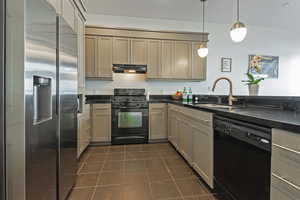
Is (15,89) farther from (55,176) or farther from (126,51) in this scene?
(126,51)

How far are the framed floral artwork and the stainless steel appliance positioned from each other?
3.27 metres

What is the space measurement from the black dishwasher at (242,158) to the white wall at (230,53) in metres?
2.65

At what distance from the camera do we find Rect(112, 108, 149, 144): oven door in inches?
131

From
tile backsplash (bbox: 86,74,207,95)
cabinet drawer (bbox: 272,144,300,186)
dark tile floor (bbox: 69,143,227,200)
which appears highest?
tile backsplash (bbox: 86,74,207,95)

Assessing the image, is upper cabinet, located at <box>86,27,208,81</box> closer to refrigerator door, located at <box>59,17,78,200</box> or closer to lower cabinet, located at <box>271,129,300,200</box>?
refrigerator door, located at <box>59,17,78,200</box>

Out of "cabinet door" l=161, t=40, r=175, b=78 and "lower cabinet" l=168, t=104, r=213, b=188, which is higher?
"cabinet door" l=161, t=40, r=175, b=78

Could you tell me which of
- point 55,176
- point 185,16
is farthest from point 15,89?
point 185,16

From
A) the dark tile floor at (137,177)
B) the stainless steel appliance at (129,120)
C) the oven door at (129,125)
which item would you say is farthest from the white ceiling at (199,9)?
the dark tile floor at (137,177)

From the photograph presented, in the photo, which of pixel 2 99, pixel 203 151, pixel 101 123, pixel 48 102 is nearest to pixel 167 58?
pixel 101 123

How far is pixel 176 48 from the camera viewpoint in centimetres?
377

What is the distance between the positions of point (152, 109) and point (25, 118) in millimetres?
2722

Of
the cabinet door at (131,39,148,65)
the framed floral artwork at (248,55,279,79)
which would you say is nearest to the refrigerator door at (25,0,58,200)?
the cabinet door at (131,39,148,65)

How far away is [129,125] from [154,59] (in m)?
1.61

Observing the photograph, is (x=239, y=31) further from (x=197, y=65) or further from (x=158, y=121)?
(x=158, y=121)
